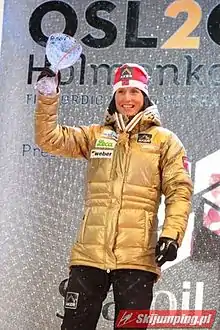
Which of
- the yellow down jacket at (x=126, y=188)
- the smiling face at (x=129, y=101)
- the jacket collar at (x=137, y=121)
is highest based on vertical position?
the smiling face at (x=129, y=101)

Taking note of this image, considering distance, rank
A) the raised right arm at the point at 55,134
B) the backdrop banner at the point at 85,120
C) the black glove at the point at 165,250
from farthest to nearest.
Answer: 1. the backdrop banner at the point at 85,120
2. the raised right arm at the point at 55,134
3. the black glove at the point at 165,250

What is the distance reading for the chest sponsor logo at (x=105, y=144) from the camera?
6.54 feet

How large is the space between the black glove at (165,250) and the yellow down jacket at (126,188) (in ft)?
0.06

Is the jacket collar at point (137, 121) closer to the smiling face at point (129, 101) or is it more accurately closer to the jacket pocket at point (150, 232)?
the smiling face at point (129, 101)

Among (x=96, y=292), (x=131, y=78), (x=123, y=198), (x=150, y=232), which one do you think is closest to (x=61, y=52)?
(x=131, y=78)

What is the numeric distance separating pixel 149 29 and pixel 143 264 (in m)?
0.99

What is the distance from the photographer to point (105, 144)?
78.9 inches

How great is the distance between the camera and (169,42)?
255 cm

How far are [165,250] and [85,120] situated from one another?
87cm

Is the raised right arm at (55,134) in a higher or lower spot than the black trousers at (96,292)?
higher

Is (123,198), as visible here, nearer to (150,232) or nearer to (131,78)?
(150,232)

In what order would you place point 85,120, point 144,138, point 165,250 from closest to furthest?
point 165,250 < point 144,138 < point 85,120

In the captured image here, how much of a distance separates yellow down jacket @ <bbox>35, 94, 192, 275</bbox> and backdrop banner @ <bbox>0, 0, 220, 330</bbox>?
1.71ft

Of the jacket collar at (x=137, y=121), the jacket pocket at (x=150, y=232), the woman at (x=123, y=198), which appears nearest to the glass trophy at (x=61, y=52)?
the woman at (x=123, y=198)
